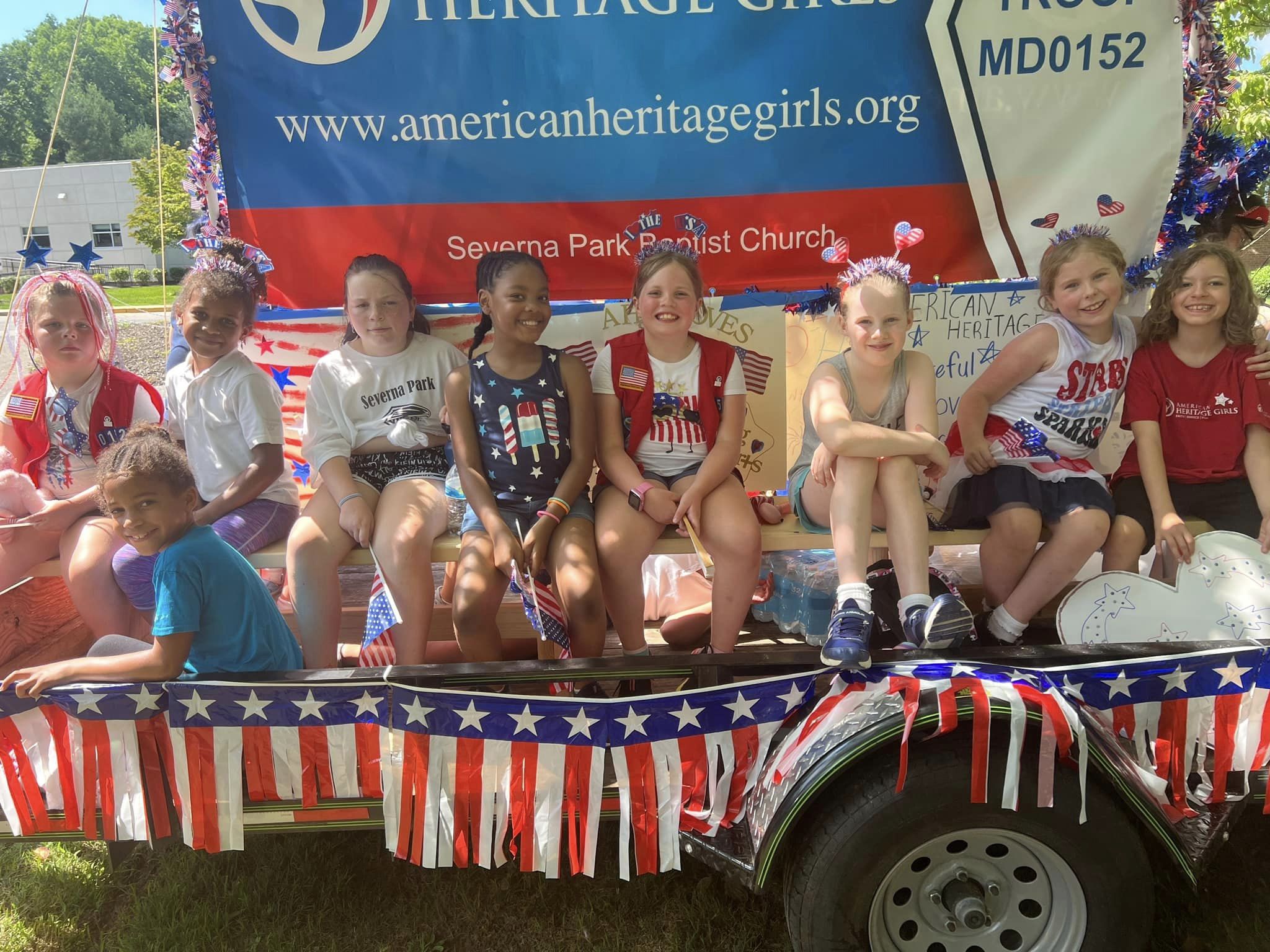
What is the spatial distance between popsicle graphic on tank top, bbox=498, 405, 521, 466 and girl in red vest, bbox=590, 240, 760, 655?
31cm

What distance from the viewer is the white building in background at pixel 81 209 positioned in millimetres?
39406

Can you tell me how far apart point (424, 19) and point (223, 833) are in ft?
9.48

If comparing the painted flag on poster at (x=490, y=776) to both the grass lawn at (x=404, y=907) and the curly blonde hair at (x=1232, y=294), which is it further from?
the curly blonde hair at (x=1232, y=294)

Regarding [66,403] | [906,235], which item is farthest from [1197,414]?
[66,403]

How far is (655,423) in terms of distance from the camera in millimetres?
3027

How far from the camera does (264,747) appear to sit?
2176 mm

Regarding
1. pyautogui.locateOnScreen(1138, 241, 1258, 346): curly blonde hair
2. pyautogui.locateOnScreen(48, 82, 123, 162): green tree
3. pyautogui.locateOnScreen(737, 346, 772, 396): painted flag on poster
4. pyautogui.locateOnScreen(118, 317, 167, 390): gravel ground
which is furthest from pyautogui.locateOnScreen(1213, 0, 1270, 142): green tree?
pyautogui.locateOnScreen(48, 82, 123, 162): green tree

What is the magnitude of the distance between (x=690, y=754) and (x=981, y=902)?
30.2 inches

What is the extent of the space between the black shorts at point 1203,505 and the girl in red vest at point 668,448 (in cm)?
133

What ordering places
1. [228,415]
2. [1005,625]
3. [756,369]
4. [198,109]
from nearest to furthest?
[1005,625], [228,415], [198,109], [756,369]

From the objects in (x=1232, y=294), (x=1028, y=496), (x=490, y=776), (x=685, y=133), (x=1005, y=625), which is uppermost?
(x=685, y=133)

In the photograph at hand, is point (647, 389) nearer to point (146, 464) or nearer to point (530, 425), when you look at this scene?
point (530, 425)

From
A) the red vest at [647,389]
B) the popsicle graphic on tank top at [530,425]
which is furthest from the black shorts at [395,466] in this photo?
the red vest at [647,389]

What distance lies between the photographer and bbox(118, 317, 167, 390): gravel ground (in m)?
11.8
